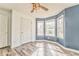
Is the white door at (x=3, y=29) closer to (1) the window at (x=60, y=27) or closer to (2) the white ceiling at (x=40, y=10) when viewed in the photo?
(2) the white ceiling at (x=40, y=10)

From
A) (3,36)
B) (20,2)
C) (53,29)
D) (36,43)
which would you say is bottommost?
(36,43)

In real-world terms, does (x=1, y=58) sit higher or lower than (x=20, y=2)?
lower

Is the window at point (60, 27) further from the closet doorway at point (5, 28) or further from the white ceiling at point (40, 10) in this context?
the closet doorway at point (5, 28)

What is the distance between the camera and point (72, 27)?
5.76 ft

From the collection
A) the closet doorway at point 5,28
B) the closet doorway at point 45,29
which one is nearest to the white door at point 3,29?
the closet doorway at point 5,28

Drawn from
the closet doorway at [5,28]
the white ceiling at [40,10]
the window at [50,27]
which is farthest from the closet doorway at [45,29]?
the closet doorway at [5,28]

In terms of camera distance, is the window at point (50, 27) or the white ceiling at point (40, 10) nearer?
the white ceiling at point (40, 10)

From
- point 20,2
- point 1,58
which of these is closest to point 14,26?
point 20,2

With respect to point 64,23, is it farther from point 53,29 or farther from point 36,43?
point 36,43

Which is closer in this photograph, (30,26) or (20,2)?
(20,2)

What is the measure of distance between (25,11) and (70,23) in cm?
78

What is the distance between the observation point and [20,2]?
5.70 ft

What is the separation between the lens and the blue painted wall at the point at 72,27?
1729 millimetres

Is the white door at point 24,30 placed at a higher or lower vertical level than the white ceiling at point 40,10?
lower
